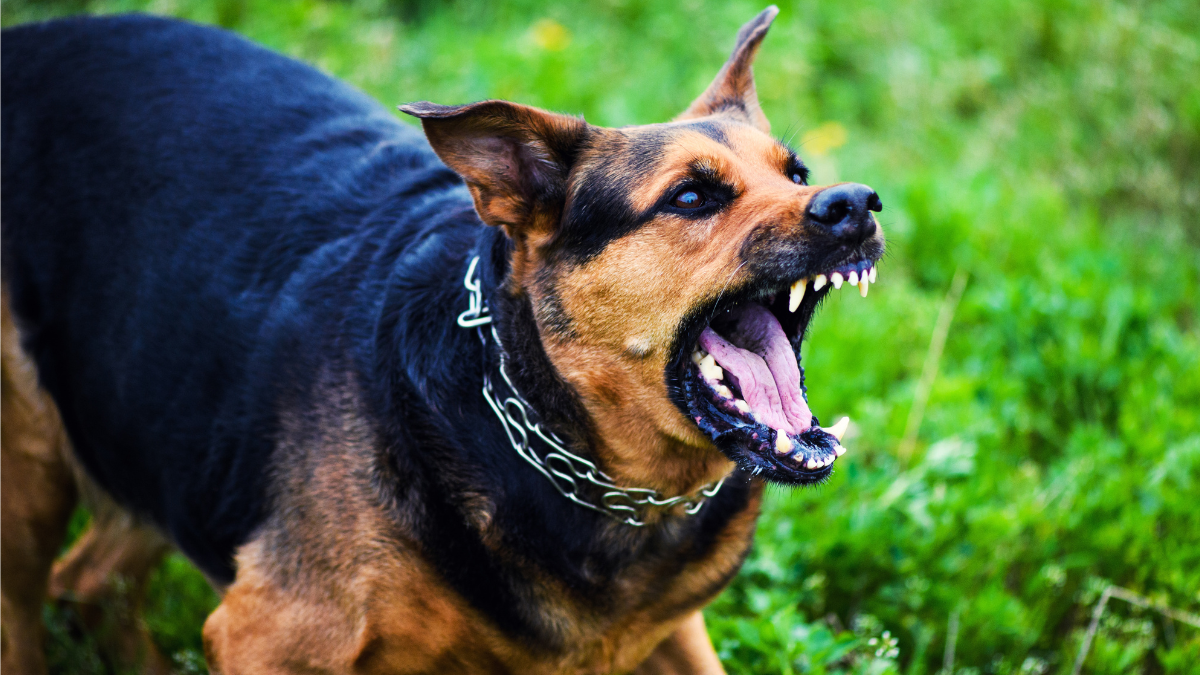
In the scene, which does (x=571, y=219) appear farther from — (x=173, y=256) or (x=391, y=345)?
(x=173, y=256)

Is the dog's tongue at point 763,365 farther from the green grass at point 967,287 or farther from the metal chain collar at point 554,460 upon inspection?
the green grass at point 967,287

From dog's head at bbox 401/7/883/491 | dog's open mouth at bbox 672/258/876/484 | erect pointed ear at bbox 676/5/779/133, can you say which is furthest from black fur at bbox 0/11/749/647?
erect pointed ear at bbox 676/5/779/133

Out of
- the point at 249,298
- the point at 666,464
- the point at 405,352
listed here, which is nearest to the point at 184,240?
the point at 249,298

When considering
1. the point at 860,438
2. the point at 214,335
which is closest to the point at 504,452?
the point at 214,335

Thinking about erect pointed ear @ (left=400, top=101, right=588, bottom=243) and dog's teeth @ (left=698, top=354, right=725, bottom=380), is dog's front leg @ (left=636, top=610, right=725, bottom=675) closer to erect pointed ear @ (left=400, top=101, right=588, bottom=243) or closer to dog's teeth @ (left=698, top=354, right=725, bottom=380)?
dog's teeth @ (left=698, top=354, right=725, bottom=380)

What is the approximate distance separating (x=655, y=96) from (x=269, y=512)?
4660 mm

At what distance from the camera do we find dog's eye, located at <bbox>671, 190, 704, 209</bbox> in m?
2.81

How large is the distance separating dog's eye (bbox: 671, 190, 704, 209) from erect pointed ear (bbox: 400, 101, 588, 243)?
0.33 m

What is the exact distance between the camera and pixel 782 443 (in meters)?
2.71

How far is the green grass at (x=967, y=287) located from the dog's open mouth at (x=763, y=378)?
709 mm

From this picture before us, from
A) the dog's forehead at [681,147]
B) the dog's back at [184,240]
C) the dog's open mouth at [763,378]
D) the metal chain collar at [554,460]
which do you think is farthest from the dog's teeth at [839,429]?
the dog's back at [184,240]

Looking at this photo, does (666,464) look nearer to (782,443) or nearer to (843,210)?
(782,443)

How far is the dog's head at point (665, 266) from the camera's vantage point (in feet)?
8.84

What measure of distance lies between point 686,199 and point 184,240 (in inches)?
65.6
